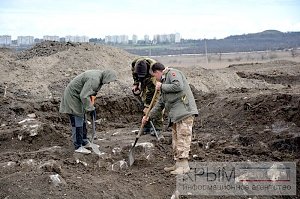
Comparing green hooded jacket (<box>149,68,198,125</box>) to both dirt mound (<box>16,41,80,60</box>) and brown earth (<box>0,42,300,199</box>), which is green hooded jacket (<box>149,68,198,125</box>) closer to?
brown earth (<box>0,42,300,199</box>)

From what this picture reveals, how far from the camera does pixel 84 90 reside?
6844mm

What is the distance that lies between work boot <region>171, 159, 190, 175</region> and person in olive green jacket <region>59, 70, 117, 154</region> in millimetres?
1528

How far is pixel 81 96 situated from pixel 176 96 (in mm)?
1506

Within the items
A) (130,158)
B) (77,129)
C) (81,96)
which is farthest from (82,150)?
(81,96)

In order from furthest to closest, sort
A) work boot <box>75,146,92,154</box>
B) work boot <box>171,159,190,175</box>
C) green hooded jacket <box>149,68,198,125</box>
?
1. work boot <box>75,146,92,154</box>
2. work boot <box>171,159,190,175</box>
3. green hooded jacket <box>149,68,198,125</box>

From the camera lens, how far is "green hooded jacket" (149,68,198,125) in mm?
6145

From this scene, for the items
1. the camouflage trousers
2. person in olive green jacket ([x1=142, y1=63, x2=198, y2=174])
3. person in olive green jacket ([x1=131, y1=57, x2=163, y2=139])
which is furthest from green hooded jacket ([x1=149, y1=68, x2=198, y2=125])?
person in olive green jacket ([x1=131, y1=57, x2=163, y2=139])

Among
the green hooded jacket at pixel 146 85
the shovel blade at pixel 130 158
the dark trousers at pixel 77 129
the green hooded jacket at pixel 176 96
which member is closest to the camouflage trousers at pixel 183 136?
the green hooded jacket at pixel 176 96

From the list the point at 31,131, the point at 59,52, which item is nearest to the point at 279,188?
the point at 31,131

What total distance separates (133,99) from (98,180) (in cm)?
508

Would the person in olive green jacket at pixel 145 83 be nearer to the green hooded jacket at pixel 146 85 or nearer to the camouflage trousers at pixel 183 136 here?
the green hooded jacket at pixel 146 85

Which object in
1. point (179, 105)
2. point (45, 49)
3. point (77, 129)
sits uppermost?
point (45, 49)

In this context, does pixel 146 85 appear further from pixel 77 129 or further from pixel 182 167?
pixel 182 167

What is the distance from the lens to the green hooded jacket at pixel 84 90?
22.5 feet
